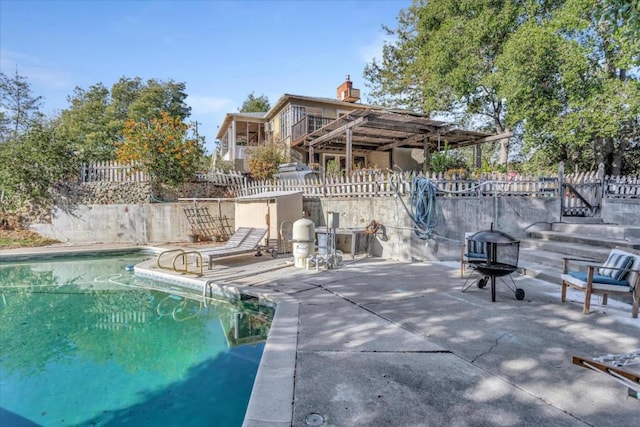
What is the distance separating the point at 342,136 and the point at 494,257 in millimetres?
9892

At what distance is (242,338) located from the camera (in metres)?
4.79

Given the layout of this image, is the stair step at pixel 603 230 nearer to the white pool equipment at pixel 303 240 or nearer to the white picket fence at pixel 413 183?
the white picket fence at pixel 413 183

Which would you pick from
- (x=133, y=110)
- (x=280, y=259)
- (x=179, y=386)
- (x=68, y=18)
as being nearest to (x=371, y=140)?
(x=280, y=259)

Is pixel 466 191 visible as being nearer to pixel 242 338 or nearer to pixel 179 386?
pixel 242 338

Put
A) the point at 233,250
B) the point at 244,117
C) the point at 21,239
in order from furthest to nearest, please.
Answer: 1. the point at 244,117
2. the point at 21,239
3. the point at 233,250

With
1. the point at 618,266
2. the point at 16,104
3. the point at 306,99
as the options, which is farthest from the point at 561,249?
the point at 16,104

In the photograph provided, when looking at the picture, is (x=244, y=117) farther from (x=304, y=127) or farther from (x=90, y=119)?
(x=90, y=119)

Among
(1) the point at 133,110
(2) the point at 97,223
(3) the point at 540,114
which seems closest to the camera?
(2) the point at 97,223

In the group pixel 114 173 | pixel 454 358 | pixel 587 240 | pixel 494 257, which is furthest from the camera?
pixel 114 173

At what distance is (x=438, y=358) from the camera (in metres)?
3.04

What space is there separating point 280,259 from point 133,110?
943 inches

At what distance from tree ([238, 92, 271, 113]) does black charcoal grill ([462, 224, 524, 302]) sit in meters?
37.4

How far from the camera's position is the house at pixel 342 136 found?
12969 millimetres

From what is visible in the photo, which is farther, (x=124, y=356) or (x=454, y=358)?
(x=124, y=356)
